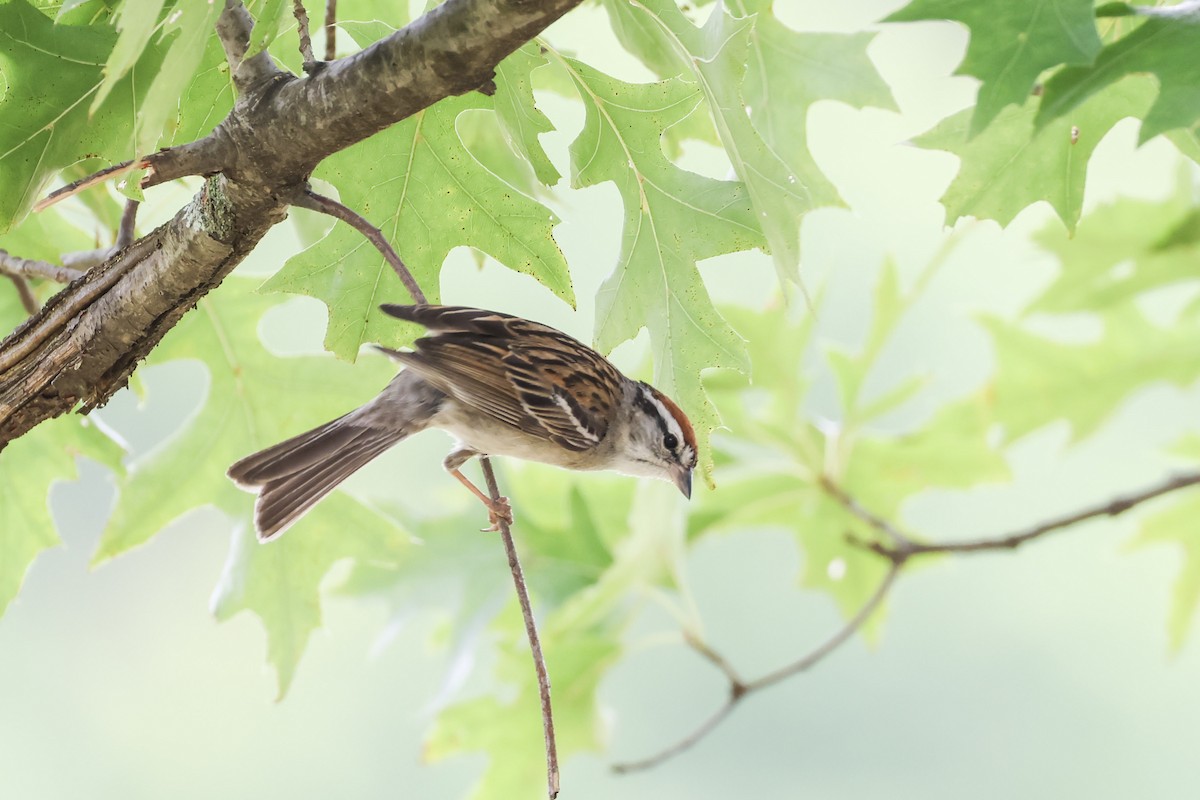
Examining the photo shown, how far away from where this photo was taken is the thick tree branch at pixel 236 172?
0.86 m

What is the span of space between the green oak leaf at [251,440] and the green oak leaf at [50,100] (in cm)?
56

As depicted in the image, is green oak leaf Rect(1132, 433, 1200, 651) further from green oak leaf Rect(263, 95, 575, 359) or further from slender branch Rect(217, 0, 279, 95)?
slender branch Rect(217, 0, 279, 95)

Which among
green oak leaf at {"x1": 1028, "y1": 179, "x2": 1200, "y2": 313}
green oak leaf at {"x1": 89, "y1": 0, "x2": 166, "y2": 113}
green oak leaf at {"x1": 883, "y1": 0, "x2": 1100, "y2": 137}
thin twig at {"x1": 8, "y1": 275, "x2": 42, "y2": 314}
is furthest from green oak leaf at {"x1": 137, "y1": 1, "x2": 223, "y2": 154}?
green oak leaf at {"x1": 1028, "y1": 179, "x2": 1200, "y2": 313}

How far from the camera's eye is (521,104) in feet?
3.64

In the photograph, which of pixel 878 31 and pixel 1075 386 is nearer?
pixel 878 31

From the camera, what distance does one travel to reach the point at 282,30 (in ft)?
3.52

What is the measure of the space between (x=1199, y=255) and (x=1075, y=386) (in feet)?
1.53

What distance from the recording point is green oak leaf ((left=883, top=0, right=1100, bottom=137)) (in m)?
0.90

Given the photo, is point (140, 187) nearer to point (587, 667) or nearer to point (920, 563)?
point (587, 667)

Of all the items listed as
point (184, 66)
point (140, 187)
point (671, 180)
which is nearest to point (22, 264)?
point (140, 187)

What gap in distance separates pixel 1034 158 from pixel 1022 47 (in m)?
0.40

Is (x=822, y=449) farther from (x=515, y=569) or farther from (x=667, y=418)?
(x=515, y=569)

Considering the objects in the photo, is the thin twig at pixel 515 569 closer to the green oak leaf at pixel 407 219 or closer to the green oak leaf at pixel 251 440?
the green oak leaf at pixel 407 219

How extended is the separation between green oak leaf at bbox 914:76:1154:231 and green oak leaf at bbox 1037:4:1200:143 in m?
0.28
